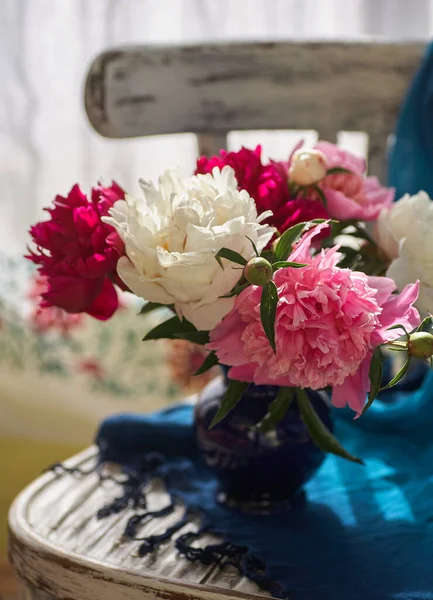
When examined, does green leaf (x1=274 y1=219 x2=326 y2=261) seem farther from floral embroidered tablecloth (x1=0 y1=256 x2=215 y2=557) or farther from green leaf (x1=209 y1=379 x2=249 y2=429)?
floral embroidered tablecloth (x1=0 y1=256 x2=215 y2=557)

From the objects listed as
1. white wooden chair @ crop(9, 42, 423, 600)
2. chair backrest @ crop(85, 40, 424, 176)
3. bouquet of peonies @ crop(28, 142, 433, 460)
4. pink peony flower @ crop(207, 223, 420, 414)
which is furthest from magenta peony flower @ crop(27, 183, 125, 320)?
chair backrest @ crop(85, 40, 424, 176)

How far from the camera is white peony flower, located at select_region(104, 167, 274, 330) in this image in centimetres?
51

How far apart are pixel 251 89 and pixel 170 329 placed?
56 centimetres

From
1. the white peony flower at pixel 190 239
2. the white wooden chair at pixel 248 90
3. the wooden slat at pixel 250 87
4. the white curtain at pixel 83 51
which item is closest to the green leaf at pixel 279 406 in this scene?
the white peony flower at pixel 190 239

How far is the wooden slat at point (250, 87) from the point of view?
3.33ft

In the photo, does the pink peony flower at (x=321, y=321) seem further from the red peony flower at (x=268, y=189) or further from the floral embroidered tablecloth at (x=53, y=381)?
the floral embroidered tablecloth at (x=53, y=381)

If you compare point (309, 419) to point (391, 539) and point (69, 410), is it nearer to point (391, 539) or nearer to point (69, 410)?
point (391, 539)

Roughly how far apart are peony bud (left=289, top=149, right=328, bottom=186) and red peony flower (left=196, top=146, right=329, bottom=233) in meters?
0.01

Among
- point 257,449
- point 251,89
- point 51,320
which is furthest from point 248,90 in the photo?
point 51,320

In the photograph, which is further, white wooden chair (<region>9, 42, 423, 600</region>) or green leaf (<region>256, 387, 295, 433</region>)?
white wooden chair (<region>9, 42, 423, 600</region>)

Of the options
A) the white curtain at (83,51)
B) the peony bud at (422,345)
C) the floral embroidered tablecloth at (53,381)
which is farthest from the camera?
the floral embroidered tablecloth at (53,381)

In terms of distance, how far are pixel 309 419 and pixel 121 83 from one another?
1.84ft

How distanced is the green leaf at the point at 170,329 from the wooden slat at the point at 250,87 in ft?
1.54

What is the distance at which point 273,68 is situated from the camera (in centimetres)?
107
